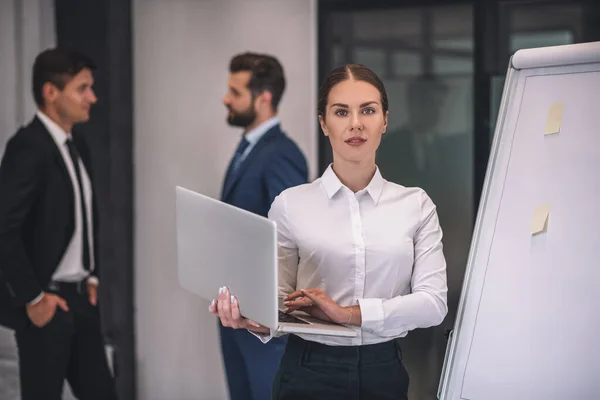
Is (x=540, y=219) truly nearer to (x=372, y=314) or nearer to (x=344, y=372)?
(x=372, y=314)

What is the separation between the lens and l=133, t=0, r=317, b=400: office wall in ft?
10.6

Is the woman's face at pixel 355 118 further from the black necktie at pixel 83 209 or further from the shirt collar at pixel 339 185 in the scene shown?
the black necktie at pixel 83 209

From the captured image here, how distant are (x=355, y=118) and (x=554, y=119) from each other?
500 millimetres

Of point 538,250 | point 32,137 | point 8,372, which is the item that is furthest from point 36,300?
point 538,250

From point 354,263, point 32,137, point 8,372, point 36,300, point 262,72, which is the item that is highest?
point 262,72

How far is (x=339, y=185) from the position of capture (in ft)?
6.07

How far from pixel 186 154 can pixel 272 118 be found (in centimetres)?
58

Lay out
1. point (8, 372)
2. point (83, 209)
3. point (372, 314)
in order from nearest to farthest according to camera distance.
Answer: point (372, 314) → point (83, 209) → point (8, 372)

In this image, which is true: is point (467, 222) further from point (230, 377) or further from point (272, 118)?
point (230, 377)

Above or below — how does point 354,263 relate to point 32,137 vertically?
below

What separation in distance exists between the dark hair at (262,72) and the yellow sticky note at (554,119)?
1.32 meters

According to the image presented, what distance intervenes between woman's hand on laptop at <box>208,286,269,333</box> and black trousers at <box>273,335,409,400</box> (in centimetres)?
13

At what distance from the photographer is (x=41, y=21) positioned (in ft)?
10.5

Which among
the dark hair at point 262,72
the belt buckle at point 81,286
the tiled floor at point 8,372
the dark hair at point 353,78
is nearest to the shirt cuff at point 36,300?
the belt buckle at point 81,286
